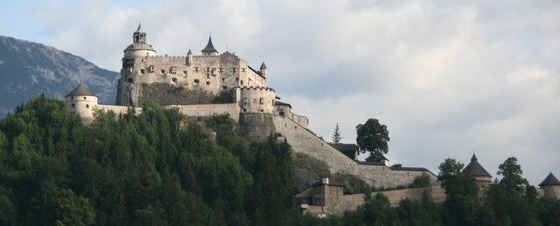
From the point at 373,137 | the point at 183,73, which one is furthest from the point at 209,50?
the point at 373,137

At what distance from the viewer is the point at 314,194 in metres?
86.0

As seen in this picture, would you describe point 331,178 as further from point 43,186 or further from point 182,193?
point 43,186

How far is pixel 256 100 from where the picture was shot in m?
97.1

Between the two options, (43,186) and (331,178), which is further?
(331,178)

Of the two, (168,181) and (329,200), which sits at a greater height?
(168,181)

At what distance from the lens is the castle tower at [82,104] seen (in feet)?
302

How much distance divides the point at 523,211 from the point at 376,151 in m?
16.0

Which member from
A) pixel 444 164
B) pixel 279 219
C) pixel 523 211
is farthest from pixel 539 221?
pixel 279 219

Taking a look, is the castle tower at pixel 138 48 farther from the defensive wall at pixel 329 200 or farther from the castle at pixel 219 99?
the defensive wall at pixel 329 200

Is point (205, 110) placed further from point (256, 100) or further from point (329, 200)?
point (329, 200)

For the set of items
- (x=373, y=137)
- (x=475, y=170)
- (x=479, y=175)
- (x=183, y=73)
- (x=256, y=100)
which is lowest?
(x=479, y=175)

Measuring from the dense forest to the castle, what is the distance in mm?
1248

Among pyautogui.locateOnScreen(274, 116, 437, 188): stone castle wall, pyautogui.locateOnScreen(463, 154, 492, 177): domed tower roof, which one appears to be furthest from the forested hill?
pyautogui.locateOnScreen(463, 154, 492, 177): domed tower roof

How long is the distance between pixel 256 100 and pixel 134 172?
16786 mm
